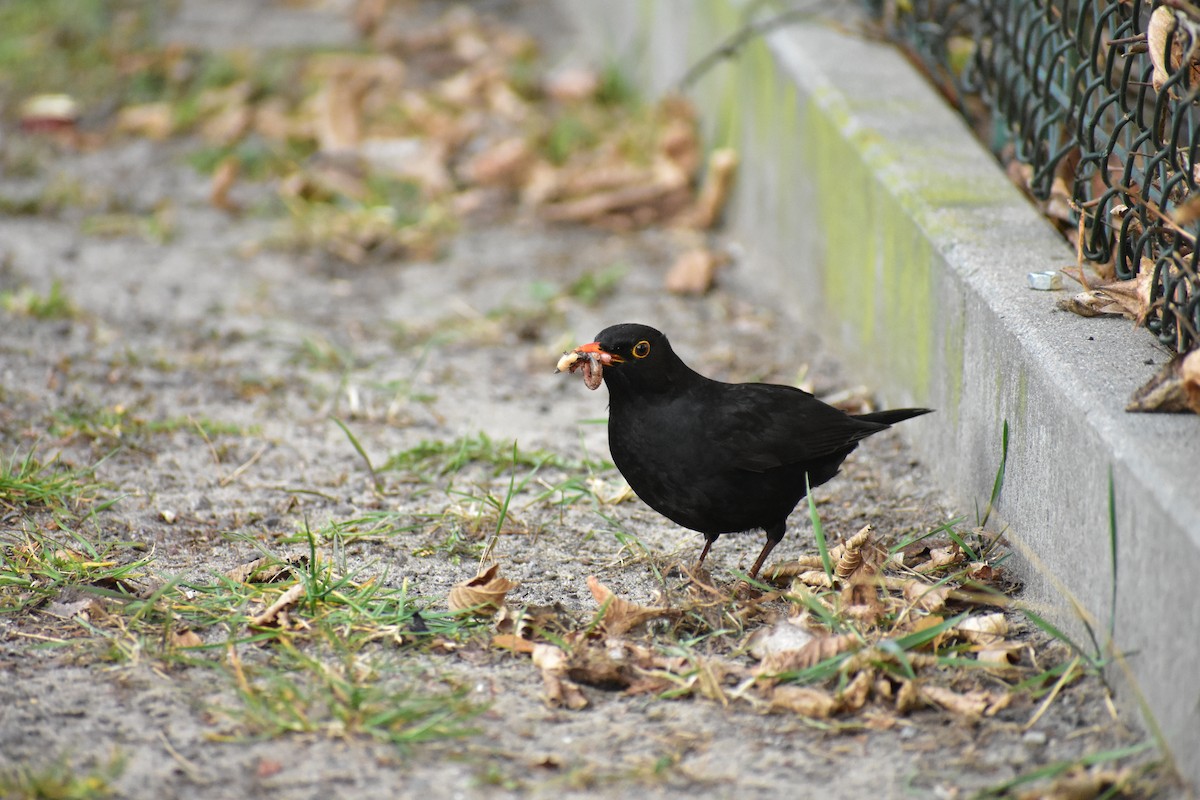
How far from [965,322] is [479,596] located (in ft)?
4.88

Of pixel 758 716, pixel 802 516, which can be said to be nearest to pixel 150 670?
pixel 758 716

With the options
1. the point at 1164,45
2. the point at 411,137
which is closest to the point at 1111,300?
the point at 1164,45

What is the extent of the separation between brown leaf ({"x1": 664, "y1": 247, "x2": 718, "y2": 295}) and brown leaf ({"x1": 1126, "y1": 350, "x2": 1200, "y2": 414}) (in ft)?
10.3

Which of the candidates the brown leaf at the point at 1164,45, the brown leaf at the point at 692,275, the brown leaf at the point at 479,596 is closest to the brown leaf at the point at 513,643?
the brown leaf at the point at 479,596

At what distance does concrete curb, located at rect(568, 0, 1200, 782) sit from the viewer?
101 inches

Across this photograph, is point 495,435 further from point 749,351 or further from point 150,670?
point 150,670

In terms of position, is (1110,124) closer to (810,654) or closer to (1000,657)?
(1000,657)

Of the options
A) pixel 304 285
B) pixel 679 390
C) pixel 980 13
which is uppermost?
pixel 980 13

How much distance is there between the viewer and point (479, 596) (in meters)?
3.27

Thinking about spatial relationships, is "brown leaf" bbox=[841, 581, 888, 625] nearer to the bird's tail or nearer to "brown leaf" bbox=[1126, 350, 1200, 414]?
the bird's tail

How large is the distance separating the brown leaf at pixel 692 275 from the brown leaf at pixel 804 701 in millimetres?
3131

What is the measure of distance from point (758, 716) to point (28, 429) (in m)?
2.63

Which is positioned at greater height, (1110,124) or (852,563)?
(1110,124)

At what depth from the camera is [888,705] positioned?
2.86 metres
